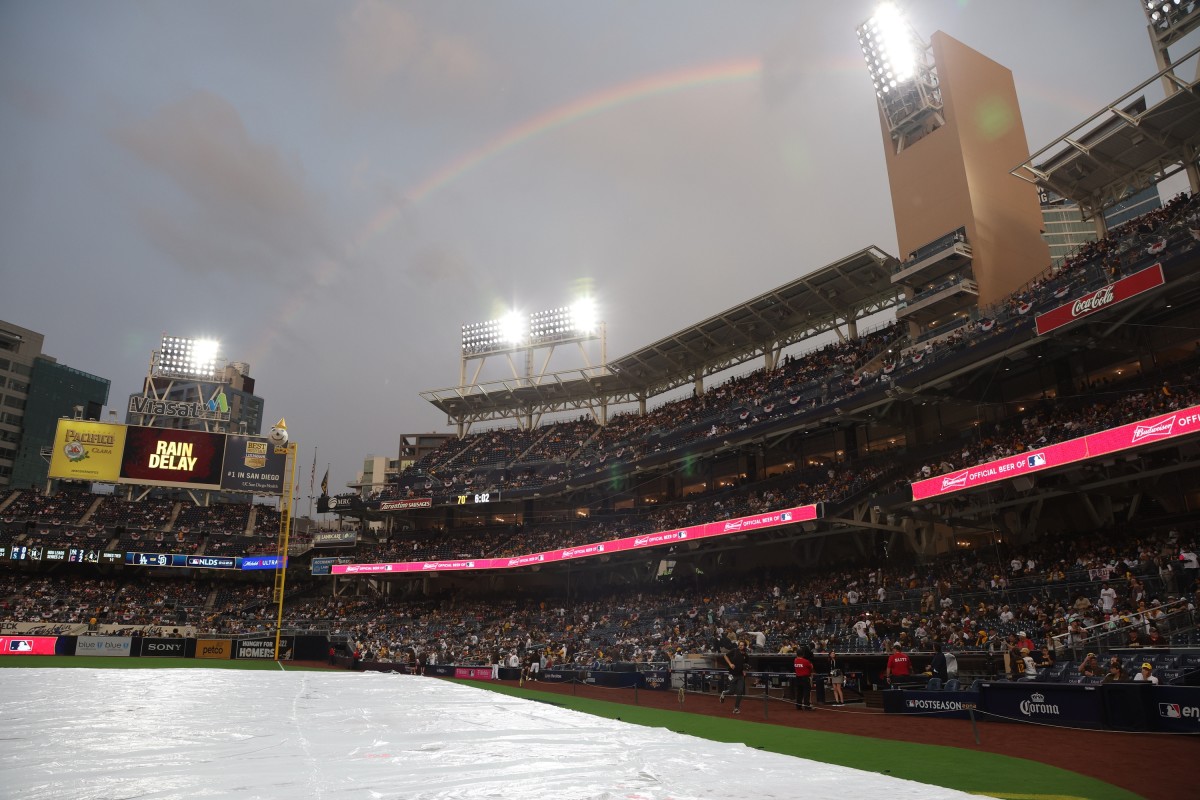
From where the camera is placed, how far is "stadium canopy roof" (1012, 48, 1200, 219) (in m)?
27.8

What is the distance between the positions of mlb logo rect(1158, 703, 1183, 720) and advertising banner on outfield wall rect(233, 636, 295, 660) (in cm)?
3954

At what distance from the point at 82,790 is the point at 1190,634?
19449 millimetres

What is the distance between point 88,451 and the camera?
54375 mm

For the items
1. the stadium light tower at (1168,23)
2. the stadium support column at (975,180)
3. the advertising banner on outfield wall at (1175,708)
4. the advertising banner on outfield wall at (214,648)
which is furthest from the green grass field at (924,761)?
the advertising banner on outfield wall at (214,648)

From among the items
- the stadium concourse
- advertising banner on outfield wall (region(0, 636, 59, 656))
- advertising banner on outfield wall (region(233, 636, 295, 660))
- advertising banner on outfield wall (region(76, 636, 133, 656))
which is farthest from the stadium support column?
advertising banner on outfield wall (region(0, 636, 59, 656))

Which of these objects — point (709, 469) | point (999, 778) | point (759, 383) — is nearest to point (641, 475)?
point (709, 469)

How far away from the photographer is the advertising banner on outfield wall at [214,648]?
39625 millimetres

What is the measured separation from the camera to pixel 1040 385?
94.7 feet

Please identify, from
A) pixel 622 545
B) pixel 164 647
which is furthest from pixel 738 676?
pixel 164 647

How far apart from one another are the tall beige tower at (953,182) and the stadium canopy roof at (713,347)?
2.97m

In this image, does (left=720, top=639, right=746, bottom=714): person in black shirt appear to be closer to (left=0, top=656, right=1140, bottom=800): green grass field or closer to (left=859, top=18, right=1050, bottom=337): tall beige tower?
(left=0, top=656, right=1140, bottom=800): green grass field

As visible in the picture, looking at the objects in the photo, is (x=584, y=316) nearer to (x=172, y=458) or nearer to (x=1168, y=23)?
(x=172, y=458)

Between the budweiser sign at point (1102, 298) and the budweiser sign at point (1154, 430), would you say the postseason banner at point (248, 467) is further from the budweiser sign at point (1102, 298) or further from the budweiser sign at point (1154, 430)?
the budweiser sign at point (1154, 430)

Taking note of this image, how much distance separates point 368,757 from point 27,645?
141 feet
